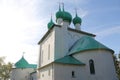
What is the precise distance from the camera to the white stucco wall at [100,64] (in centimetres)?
1361

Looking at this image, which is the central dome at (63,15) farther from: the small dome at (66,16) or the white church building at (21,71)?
the white church building at (21,71)

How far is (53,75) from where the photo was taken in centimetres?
1404

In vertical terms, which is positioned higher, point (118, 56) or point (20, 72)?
point (118, 56)

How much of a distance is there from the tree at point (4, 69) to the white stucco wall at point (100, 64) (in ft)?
67.8

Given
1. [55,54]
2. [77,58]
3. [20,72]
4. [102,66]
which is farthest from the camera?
[20,72]

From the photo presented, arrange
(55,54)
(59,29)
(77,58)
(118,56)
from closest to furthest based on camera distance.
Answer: (77,58) < (55,54) < (59,29) < (118,56)

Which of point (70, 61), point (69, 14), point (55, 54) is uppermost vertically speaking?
point (69, 14)

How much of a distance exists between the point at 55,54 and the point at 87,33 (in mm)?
7176

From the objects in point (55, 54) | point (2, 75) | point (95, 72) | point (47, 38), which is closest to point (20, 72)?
point (2, 75)

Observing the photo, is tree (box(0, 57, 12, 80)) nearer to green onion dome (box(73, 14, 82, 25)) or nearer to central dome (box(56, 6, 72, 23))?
central dome (box(56, 6, 72, 23))

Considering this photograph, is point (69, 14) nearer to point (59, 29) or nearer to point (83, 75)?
point (59, 29)

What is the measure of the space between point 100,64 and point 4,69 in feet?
76.2

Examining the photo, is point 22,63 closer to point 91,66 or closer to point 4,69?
point 4,69

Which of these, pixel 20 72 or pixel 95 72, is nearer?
pixel 95 72
